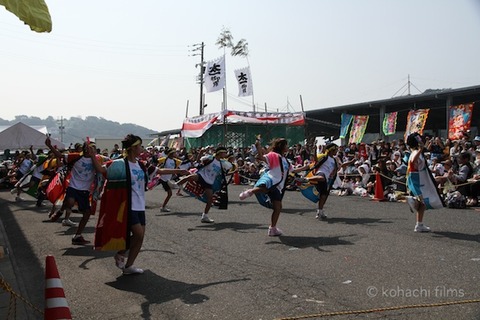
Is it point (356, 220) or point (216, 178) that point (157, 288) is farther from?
point (356, 220)

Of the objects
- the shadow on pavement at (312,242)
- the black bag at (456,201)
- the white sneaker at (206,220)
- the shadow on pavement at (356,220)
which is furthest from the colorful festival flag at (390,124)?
the shadow on pavement at (312,242)

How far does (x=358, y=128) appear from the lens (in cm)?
2336

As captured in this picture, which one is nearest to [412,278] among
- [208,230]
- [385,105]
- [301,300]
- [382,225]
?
[301,300]

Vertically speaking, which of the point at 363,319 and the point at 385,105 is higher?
the point at 385,105

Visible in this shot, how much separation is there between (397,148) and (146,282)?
43.9 ft

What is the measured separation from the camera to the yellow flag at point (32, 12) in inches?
161

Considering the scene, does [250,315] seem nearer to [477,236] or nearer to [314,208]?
[477,236]

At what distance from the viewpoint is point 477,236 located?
8.27 metres

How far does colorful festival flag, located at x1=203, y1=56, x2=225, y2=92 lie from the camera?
30.3m

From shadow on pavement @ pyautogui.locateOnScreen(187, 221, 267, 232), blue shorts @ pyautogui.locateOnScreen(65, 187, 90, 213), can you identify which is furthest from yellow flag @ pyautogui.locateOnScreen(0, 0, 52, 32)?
shadow on pavement @ pyautogui.locateOnScreen(187, 221, 267, 232)

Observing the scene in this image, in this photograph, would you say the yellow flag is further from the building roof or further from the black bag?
the building roof

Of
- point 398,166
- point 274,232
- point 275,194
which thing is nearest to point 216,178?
point 275,194

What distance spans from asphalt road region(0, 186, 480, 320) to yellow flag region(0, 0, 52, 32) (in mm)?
2827

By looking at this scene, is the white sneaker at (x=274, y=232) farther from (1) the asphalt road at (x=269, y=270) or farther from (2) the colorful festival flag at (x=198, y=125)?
(2) the colorful festival flag at (x=198, y=125)
